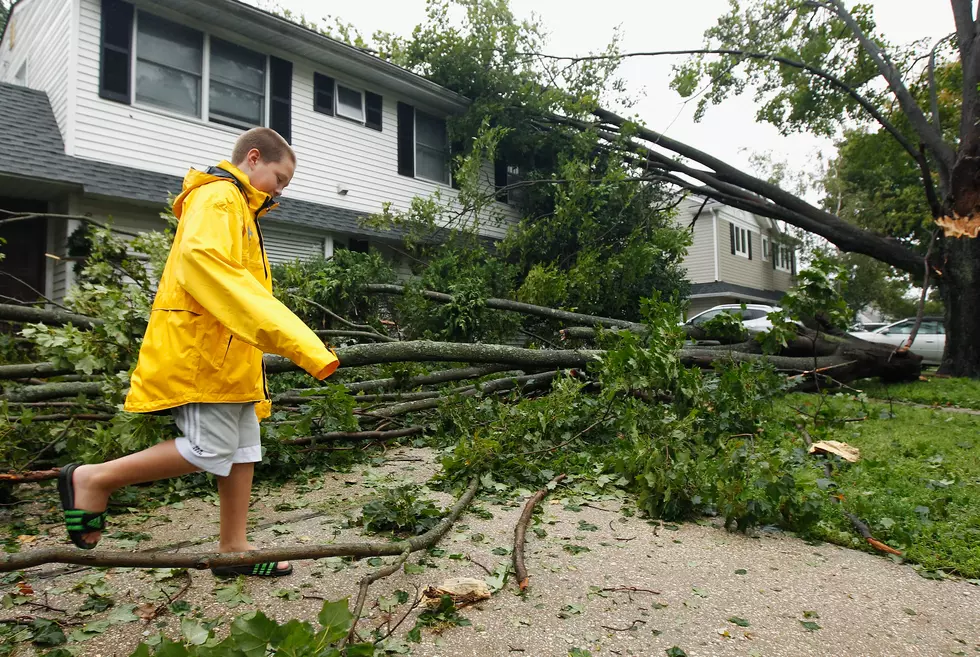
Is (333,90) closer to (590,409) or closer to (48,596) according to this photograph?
(590,409)

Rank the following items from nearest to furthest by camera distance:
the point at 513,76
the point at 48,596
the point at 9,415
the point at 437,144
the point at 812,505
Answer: the point at 48,596
the point at 812,505
the point at 9,415
the point at 513,76
the point at 437,144

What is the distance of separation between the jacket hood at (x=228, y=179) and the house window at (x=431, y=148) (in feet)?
36.4

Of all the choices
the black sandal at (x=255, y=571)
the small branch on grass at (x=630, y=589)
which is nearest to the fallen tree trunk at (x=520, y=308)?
the black sandal at (x=255, y=571)

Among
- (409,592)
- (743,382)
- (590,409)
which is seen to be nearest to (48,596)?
(409,592)

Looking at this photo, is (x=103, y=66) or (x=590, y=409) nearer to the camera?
(x=590, y=409)

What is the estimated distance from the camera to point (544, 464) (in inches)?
164

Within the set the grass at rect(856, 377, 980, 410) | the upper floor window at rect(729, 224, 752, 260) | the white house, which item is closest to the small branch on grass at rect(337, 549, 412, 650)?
the grass at rect(856, 377, 980, 410)

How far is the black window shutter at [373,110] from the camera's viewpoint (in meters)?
12.2

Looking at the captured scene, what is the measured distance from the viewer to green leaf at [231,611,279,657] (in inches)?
56.8

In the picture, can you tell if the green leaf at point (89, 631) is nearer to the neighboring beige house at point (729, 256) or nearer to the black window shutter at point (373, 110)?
the black window shutter at point (373, 110)

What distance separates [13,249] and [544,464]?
28.9 ft

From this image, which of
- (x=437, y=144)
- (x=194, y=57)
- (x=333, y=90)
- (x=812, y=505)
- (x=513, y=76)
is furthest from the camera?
(x=437, y=144)

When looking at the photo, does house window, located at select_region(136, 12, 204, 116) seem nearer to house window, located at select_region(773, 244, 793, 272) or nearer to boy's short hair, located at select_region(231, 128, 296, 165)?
boy's short hair, located at select_region(231, 128, 296, 165)

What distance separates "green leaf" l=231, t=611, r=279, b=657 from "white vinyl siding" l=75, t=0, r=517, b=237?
29.9ft
